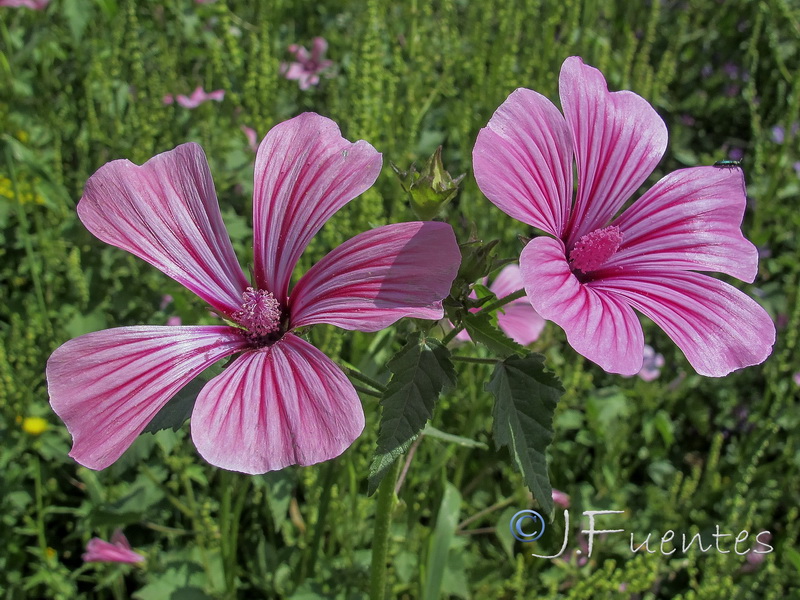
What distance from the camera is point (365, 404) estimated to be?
154 cm

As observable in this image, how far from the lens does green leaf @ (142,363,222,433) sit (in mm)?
1024

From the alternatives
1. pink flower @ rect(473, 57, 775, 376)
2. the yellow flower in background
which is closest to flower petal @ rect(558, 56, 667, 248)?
pink flower @ rect(473, 57, 775, 376)

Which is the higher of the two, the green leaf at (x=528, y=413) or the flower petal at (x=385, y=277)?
the flower petal at (x=385, y=277)

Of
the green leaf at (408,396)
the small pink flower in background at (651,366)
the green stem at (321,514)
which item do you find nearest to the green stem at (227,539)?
the green stem at (321,514)

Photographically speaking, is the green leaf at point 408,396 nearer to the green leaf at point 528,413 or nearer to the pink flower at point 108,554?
the green leaf at point 528,413

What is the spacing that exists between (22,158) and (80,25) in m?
0.74

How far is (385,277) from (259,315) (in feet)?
0.82

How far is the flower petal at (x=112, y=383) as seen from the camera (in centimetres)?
88

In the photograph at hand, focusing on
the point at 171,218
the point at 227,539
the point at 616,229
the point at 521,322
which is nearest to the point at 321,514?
the point at 227,539

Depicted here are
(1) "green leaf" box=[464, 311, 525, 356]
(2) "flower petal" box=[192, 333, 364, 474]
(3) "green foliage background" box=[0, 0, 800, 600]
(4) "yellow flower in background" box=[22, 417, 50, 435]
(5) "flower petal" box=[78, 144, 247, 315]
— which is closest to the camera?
(2) "flower petal" box=[192, 333, 364, 474]

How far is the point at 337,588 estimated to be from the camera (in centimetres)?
170

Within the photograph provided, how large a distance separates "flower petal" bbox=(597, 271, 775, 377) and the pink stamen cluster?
48cm

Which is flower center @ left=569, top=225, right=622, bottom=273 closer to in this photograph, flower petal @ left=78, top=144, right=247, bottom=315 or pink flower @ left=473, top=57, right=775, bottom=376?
pink flower @ left=473, top=57, right=775, bottom=376

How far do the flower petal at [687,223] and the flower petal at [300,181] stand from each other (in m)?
0.43
